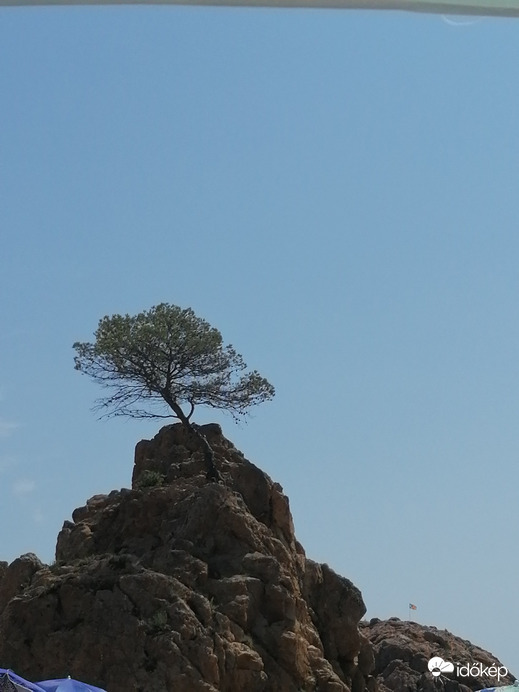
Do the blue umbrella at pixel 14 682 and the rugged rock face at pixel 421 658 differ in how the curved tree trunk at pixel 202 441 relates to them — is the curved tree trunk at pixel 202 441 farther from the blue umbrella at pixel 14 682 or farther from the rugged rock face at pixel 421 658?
the blue umbrella at pixel 14 682

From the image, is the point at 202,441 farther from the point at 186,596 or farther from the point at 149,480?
the point at 186,596

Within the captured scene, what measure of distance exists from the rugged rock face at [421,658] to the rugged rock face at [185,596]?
5.56m

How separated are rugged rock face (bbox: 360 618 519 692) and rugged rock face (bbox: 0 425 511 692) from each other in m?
5.56

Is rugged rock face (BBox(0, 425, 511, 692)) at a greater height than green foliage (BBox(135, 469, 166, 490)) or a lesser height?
lesser

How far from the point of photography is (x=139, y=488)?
74.7 ft

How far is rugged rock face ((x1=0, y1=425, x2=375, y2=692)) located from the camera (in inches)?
709

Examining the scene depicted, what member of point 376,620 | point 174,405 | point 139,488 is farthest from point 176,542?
point 376,620

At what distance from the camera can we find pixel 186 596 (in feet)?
61.3

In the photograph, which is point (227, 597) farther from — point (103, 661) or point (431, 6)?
point (431, 6)

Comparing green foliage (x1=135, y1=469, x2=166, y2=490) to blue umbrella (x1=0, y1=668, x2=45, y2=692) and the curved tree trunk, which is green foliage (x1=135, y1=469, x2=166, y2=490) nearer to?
the curved tree trunk

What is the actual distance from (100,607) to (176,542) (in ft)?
8.14

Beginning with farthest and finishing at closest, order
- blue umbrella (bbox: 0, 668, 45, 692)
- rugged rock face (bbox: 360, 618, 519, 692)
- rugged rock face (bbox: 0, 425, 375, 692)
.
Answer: rugged rock face (bbox: 360, 618, 519, 692) → rugged rock face (bbox: 0, 425, 375, 692) → blue umbrella (bbox: 0, 668, 45, 692)

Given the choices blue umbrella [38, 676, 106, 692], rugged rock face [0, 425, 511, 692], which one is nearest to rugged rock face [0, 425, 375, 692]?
rugged rock face [0, 425, 511, 692]

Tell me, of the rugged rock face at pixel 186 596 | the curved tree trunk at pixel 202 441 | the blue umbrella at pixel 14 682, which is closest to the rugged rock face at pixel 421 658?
the rugged rock face at pixel 186 596
